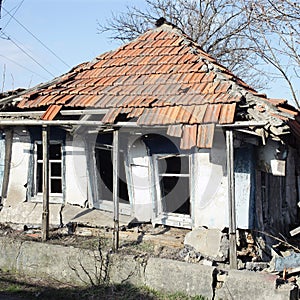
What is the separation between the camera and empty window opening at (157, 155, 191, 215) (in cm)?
947

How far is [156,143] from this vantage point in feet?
30.9

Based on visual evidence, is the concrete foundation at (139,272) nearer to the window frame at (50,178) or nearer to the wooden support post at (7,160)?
the window frame at (50,178)

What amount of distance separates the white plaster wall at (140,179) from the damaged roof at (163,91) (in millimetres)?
1230

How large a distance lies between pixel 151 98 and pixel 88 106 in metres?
1.24

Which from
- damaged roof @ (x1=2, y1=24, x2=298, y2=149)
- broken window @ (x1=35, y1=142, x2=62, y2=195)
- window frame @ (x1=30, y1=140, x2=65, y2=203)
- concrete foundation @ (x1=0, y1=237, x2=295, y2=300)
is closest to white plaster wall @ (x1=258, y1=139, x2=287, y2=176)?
damaged roof @ (x1=2, y1=24, x2=298, y2=149)

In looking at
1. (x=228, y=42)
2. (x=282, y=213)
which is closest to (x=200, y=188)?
(x=282, y=213)

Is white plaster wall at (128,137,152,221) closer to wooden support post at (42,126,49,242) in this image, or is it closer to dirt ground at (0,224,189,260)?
dirt ground at (0,224,189,260)

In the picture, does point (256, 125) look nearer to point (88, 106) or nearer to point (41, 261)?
point (88, 106)

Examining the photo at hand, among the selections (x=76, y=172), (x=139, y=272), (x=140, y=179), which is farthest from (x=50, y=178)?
(x=139, y=272)

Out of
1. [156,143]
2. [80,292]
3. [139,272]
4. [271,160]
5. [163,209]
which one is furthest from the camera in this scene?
[163,209]

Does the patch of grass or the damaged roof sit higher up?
the damaged roof

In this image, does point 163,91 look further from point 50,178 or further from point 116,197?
point 50,178

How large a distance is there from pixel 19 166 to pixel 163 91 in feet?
13.6

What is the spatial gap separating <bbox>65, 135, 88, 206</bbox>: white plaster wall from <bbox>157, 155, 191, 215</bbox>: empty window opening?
1771mm
